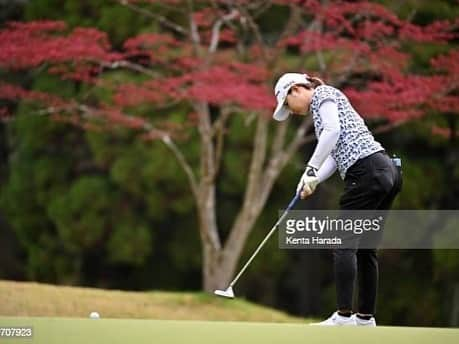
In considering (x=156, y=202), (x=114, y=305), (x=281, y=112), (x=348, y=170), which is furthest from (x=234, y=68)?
(x=348, y=170)

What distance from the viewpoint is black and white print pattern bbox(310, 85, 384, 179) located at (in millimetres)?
3404

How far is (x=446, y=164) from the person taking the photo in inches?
369

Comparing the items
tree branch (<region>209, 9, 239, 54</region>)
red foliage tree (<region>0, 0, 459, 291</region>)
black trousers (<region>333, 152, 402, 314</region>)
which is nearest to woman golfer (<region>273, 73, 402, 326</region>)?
black trousers (<region>333, 152, 402, 314</region>)

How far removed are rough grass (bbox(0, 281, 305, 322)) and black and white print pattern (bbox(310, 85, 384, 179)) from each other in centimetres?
221

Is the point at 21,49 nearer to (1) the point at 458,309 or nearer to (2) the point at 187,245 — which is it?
(2) the point at 187,245

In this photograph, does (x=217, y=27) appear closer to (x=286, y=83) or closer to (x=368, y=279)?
(x=286, y=83)

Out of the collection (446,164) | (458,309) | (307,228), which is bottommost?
(458,309)

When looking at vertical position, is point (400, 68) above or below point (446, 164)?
above

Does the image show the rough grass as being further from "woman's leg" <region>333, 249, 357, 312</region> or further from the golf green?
"woman's leg" <region>333, 249, 357, 312</region>

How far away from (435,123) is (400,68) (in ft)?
4.15

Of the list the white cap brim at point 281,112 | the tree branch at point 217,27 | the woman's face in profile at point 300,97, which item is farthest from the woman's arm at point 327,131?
the tree branch at point 217,27

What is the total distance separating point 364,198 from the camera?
3398 mm

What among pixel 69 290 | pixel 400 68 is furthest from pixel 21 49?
pixel 400 68

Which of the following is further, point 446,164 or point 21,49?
point 446,164
